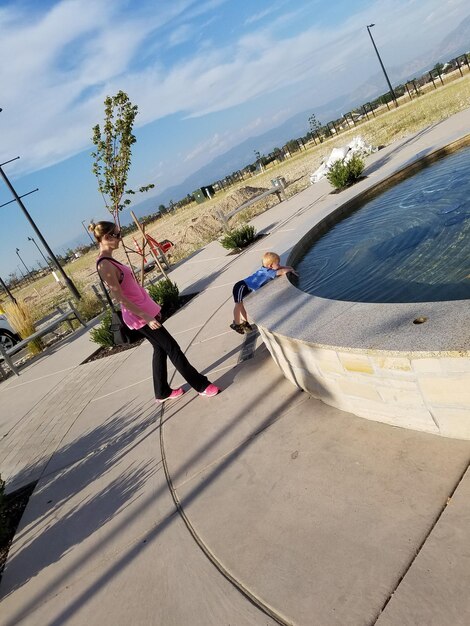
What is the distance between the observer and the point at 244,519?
277 centimetres

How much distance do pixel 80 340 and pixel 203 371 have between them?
692 cm

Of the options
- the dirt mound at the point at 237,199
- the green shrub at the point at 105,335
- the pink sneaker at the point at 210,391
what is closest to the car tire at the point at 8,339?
the green shrub at the point at 105,335

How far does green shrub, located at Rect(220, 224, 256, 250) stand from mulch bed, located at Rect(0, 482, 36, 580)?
7.97 meters

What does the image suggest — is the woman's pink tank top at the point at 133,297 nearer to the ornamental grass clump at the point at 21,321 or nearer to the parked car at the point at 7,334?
the ornamental grass clump at the point at 21,321

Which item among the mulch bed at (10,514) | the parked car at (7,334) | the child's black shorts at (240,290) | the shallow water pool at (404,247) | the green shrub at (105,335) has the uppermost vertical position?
the parked car at (7,334)

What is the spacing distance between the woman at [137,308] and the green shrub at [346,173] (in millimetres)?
7829

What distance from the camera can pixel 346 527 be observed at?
7.76ft

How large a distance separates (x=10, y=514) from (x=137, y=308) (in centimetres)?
229

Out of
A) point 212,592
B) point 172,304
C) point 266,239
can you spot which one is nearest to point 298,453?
point 212,592

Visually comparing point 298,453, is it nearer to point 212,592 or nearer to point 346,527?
point 346,527

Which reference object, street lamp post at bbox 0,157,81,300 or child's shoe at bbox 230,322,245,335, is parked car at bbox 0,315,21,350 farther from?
child's shoe at bbox 230,322,245,335

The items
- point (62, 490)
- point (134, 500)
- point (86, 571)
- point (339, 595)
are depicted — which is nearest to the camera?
point (339, 595)

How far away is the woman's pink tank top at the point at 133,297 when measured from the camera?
4.29 m

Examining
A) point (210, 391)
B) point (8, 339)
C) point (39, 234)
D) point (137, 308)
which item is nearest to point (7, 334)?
point (8, 339)
